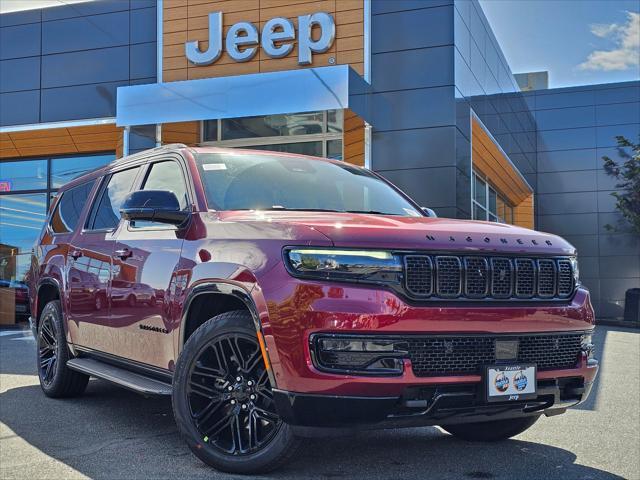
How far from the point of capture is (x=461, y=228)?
3.87 metres

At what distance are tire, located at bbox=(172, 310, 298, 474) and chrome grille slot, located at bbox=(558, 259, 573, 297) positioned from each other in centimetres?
165

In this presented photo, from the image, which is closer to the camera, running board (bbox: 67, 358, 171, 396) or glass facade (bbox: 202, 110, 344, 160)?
running board (bbox: 67, 358, 171, 396)

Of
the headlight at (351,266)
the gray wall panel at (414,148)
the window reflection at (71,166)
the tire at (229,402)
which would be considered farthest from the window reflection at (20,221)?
the headlight at (351,266)

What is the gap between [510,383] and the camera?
3.61m

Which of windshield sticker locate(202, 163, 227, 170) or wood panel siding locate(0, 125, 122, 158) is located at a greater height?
wood panel siding locate(0, 125, 122, 158)

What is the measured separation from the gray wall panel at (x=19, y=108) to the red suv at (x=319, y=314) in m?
13.0

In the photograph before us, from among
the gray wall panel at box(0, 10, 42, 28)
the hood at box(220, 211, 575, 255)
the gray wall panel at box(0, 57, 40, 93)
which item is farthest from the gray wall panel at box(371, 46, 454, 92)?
the hood at box(220, 211, 575, 255)

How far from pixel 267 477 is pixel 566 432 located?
2.51m

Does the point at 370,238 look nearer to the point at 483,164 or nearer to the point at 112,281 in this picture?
the point at 112,281

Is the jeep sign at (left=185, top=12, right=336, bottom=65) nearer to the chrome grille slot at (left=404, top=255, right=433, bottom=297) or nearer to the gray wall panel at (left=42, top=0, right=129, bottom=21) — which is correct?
the gray wall panel at (left=42, top=0, right=129, bottom=21)

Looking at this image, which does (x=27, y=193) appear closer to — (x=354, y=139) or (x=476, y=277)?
(x=354, y=139)

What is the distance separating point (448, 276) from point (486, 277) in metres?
0.23

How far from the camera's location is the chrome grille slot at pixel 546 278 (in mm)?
3904

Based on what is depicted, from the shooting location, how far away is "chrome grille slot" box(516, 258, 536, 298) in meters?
3.82
